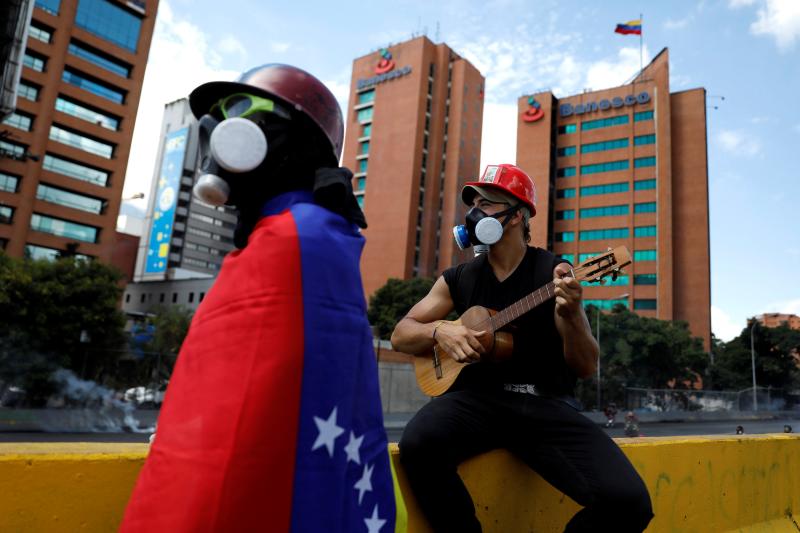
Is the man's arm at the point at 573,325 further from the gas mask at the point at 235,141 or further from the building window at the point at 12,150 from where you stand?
the building window at the point at 12,150

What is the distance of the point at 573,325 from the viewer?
8.05ft

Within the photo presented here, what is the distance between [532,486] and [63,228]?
178 feet

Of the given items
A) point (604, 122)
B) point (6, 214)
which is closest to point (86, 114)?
point (6, 214)

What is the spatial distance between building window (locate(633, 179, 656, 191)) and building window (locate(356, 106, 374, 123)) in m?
35.0

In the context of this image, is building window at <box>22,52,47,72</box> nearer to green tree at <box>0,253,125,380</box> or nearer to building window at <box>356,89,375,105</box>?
green tree at <box>0,253,125,380</box>

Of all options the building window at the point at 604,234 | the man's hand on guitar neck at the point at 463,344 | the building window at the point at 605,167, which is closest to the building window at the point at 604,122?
the building window at the point at 605,167

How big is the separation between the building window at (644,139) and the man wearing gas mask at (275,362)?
73513mm

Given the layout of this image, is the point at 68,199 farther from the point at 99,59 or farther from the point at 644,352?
the point at 644,352

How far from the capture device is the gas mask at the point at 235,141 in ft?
5.00

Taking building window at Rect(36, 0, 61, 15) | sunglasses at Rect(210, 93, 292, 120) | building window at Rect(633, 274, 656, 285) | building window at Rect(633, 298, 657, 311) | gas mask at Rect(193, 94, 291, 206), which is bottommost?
gas mask at Rect(193, 94, 291, 206)

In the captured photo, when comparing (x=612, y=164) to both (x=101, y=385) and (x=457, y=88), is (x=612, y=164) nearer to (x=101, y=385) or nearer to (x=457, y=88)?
(x=457, y=88)

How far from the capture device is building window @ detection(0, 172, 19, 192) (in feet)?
146

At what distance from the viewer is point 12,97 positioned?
94.2ft

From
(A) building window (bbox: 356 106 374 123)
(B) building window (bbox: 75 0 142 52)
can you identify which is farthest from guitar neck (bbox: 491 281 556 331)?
(A) building window (bbox: 356 106 374 123)
